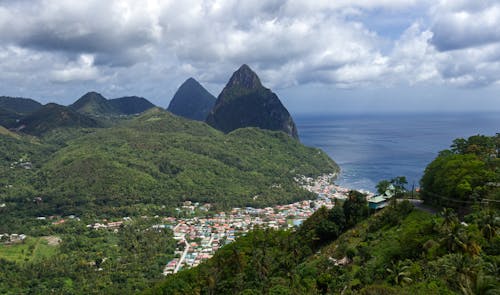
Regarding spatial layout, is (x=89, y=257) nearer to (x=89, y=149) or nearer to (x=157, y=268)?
(x=157, y=268)

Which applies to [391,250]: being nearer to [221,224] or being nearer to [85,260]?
[85,260]

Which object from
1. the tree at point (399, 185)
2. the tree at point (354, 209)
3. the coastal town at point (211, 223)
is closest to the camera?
the tree at point (399, 185)

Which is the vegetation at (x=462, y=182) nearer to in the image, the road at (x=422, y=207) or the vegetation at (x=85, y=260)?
the road at (x=422, y=207)

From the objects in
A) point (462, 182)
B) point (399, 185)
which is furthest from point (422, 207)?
point (462, 182)

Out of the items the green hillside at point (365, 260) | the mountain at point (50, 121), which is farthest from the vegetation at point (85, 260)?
the mountain at point (50, 121)

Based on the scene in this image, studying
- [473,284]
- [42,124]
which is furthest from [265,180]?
[42,124]

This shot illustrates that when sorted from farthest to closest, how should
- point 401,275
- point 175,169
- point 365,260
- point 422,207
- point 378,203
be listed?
point 175,169 < point 378,203 < point 422,207 < point 365,260 < point 401,275
